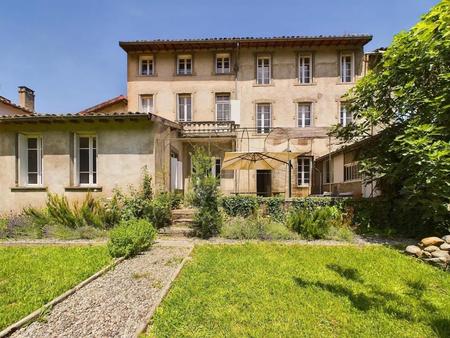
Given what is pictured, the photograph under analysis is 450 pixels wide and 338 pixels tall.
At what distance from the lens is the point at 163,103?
1842cm

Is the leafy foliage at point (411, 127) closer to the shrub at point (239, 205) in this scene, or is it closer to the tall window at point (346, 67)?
the shrub at point (239, 205)

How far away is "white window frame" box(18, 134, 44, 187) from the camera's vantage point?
1097cm

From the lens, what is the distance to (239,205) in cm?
1062

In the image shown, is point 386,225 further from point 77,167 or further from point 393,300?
point 77,167

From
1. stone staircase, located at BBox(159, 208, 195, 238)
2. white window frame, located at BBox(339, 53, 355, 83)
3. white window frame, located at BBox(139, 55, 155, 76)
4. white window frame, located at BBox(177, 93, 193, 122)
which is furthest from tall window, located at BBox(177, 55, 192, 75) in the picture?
stone staircase, located at BBox(159, 208, 195, 238)

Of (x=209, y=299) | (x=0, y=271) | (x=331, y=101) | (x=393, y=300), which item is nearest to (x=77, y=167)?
(x=0, y=271)

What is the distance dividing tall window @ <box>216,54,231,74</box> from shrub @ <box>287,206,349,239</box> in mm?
12086

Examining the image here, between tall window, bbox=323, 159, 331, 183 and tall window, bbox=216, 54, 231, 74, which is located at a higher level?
tall window, bbox=216, 54, 231, 74

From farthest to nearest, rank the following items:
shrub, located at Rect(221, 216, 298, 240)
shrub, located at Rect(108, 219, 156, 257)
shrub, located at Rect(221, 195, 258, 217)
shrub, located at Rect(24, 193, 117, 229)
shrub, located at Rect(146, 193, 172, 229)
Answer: shrub, located at Rect(221, 195, 258, 217), shrub, located at Rect(146, 193, 172, 229), shrub, located at Rect(24, 193, 117, 229), shrub, located at Rect(221, 216, 298, 240), shrub, located at Rect(108, 219, 156, 257)

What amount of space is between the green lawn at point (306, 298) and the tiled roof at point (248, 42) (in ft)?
49.0

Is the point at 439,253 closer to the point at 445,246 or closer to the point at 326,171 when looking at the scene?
the point at 445,246

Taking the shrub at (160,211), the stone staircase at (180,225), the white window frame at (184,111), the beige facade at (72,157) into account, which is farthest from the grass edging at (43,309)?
the white window frame at (184,111)

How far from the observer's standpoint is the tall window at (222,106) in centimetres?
1842

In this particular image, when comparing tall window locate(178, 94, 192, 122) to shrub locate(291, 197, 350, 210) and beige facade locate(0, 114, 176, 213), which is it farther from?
shrub locate(291, 197, 350, 210)
